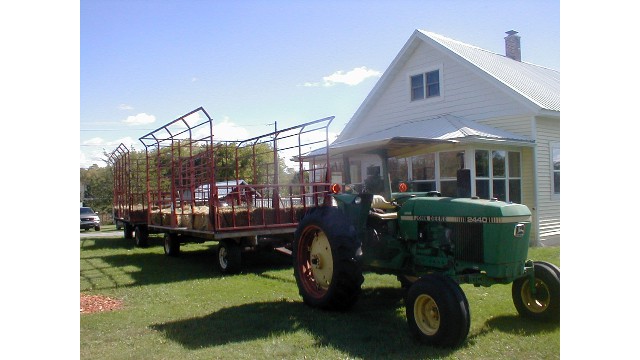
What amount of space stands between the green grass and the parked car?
9.19m

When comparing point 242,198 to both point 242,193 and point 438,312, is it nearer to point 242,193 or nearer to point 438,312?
point 242,193

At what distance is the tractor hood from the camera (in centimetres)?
432

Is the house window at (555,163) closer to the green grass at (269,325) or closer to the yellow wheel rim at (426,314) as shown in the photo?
the green grass at (269,325)

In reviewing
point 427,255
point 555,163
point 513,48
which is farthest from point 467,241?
point 513,48

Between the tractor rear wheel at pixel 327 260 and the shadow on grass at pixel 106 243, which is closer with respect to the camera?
the tractor rear wheel at pixel 327 260

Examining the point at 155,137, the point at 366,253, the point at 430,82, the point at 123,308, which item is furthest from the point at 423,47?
the point at 123,308

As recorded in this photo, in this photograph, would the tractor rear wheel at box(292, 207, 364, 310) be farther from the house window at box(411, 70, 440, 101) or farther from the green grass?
the house window at box(411, 70, 440, 101)

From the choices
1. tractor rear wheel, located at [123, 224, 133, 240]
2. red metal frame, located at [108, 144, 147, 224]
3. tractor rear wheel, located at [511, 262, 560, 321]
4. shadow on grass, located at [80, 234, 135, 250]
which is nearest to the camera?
A: tractor rear wheel, located at [511, 262, 560, 321]

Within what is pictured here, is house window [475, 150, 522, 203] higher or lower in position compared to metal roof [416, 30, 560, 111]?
lower

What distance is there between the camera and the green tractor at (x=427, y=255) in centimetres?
428

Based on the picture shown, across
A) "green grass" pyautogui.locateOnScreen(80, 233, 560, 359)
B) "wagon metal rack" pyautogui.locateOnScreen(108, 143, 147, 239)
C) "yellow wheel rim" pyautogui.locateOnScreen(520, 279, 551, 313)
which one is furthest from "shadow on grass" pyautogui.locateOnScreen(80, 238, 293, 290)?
"yellow wheel rim" pyautogui.locateOnScreen(520, 279, 551, 313)

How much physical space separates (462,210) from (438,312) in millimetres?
920

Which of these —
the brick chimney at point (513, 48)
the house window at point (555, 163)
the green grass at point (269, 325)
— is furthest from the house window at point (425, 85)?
the green grass at point (269, 325)

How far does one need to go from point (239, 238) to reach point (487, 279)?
15.0ft
